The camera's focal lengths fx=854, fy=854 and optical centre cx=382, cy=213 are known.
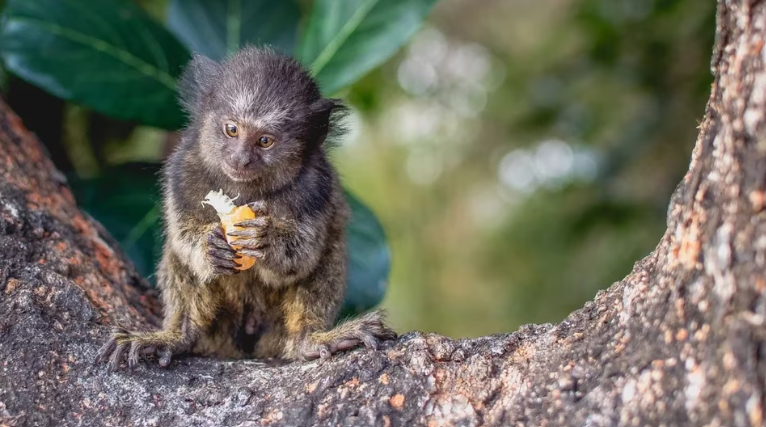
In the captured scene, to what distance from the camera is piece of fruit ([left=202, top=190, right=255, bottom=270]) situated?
3.08 meters

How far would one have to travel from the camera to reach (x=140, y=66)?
153 inches

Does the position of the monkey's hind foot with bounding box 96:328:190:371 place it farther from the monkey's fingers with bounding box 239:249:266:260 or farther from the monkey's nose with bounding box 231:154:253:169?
the monkey's nose with bounding box 231:154:253:169

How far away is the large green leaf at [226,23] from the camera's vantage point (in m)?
4.15

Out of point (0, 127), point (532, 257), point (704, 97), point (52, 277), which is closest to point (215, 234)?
point (52, 277)

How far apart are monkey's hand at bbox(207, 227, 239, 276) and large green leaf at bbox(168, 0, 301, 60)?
1.34m

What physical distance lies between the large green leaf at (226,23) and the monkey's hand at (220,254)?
1339 mm

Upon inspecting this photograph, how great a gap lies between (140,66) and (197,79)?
1.83 ft

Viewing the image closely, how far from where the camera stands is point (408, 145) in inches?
289

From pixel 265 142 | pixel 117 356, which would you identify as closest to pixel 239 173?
pixel 265 142

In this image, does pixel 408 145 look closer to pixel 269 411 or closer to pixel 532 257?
pixel 532 257

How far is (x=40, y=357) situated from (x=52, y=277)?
375mm

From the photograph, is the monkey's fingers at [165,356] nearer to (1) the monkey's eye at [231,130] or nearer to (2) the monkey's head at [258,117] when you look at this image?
(2) the monkey's head at [258,117]

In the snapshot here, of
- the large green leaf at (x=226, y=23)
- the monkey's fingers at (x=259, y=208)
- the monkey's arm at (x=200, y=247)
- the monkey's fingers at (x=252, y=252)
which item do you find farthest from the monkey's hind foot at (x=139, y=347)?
the large green leaf at (x=226, y=23)

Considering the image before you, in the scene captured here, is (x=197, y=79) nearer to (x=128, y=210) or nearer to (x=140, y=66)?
(x=140, y=66)
